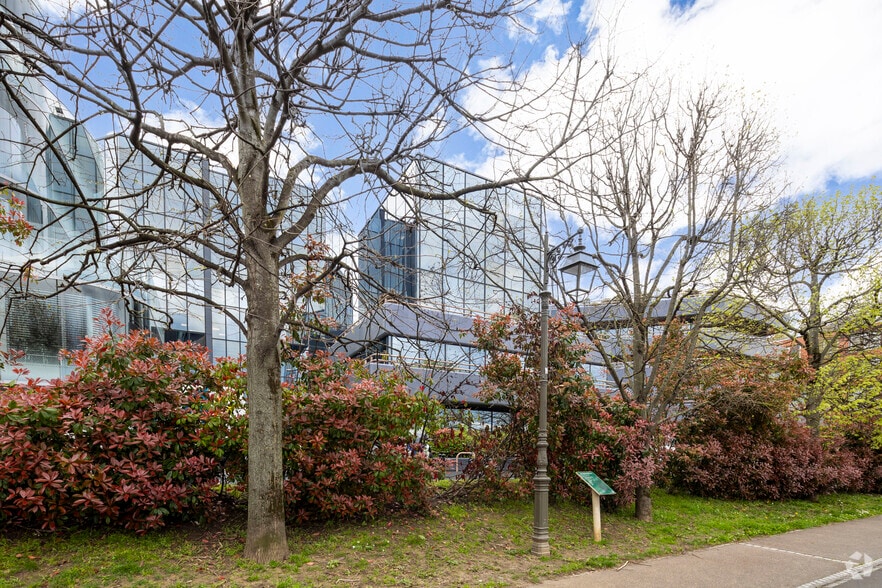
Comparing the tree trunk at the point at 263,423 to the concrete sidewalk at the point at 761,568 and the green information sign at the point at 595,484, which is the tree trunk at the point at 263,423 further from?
the green information sign at the point at 595,484

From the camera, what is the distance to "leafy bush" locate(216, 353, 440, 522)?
7.52 m

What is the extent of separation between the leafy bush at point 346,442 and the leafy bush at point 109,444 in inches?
24.6

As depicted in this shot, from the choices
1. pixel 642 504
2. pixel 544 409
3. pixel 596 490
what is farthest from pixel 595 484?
pixel 642 504

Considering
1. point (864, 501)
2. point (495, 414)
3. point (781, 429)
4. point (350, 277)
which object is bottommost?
point (864, 501)

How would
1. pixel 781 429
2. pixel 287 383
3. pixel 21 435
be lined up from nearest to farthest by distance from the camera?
pixel 21 435 → pixel 287 383 → pixel 781 429

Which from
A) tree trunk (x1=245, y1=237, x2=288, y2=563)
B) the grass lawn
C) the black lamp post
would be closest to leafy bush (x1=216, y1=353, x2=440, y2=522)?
the grass lawn

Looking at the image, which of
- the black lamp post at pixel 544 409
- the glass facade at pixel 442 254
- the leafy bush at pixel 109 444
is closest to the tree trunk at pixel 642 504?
the black lamp post at pixel 544 409

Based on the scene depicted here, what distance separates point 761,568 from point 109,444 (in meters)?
8.73

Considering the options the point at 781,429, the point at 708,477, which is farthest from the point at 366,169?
the point at 781,429

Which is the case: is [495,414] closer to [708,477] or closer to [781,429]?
[708,477]

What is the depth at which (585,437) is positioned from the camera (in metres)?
10.3

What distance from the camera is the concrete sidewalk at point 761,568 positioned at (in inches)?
259

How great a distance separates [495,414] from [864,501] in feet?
38.4

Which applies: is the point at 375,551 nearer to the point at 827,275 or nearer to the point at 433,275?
the point at 433,275
